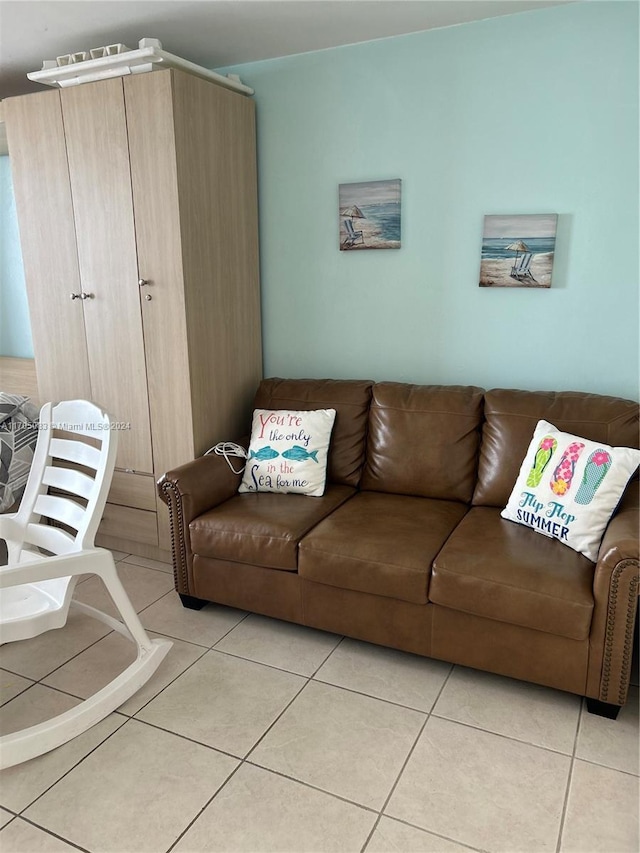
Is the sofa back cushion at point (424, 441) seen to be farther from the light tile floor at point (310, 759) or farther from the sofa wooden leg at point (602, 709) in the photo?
the sofa wooden leg at point (602, 709)

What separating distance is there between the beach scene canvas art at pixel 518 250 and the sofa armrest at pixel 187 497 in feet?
4.71

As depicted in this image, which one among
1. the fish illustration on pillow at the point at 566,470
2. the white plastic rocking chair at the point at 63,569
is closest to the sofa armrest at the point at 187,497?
the white plastic rocking chair at the point at 63,569

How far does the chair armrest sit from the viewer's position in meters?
2.56

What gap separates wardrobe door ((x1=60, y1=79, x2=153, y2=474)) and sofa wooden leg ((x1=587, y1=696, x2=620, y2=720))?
2.08 m

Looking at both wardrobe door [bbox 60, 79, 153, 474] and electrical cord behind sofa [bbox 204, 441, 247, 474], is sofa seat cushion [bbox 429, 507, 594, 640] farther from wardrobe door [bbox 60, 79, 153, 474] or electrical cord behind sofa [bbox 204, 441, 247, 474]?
wardrobe door [bbox 60, 79, 153, 474]

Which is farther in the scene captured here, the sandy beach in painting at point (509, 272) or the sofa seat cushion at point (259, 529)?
the sandy beach in painting at point (509, 272)

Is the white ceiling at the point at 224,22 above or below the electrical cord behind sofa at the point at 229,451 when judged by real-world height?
above

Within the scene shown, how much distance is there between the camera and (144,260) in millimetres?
2820

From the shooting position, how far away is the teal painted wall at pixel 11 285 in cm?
376

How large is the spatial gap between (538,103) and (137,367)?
6.74 feet

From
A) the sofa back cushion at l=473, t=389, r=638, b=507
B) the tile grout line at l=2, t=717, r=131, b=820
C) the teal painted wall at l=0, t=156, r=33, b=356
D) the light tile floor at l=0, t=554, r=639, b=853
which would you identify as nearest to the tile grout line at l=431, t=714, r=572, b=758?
the light tile floor at l=0, t=554, r=639, b=853

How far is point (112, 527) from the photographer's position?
3270 millimetres

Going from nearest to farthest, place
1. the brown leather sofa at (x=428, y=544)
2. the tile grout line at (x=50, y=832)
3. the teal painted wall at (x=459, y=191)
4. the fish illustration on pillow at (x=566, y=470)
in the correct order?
1. the tile grout line at (x=50, y=832)
2. the brown leather sofa at (x=428, y=544)
3. the fish illustration on pillow at (x=566, y=470)
4. the teal painted wall at (x=459, y=191)

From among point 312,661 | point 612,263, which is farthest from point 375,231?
point 312,661
